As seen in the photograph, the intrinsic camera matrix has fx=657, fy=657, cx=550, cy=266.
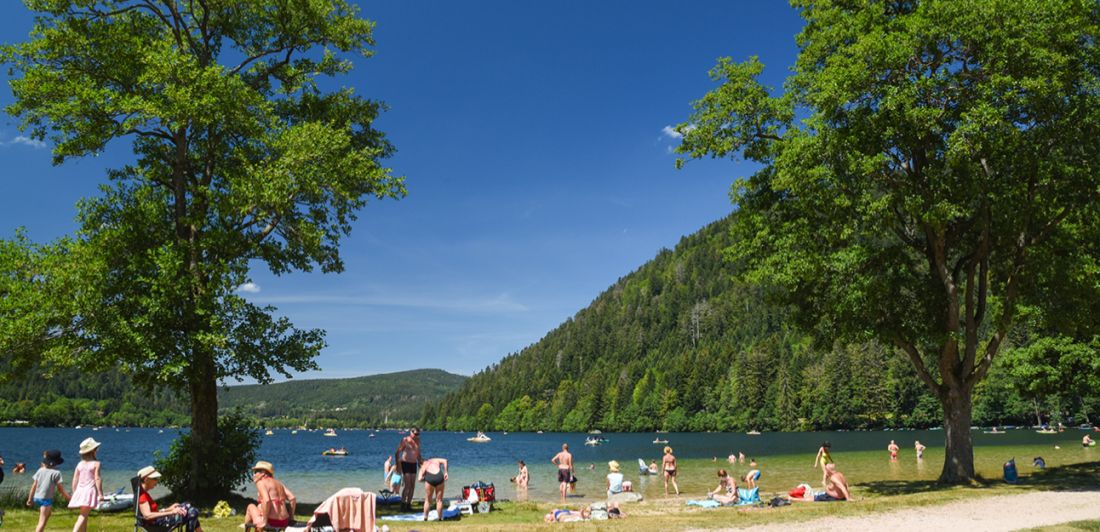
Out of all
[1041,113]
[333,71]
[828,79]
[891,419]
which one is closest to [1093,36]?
[1041,113]

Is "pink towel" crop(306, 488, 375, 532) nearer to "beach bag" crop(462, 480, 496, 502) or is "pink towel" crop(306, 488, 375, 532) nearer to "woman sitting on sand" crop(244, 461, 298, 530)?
"woman sitting on sand" crop(244, 461, 298, 530)

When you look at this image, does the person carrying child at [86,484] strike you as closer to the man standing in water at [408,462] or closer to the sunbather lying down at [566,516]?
the man standing in water at [408,462]

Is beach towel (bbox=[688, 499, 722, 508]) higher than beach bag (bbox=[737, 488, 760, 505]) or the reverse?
the reverse

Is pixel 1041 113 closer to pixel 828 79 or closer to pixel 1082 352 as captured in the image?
pixel 828 79

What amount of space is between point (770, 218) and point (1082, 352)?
2125cm

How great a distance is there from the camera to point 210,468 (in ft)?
60.2

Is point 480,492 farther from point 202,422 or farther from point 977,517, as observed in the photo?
point 977,517

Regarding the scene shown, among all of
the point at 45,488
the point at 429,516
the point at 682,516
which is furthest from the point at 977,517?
the point at 45,488

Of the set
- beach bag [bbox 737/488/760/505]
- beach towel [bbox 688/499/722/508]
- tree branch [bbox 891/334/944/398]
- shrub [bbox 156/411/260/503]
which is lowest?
beach towel [bbox 688/499/722/508]

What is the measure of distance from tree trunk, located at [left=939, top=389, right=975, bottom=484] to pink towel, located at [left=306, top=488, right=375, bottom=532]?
62.5ft

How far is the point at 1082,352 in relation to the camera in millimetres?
31859

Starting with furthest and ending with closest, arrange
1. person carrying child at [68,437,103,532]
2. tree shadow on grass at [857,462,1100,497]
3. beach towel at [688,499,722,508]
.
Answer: beach towel at [688,499,722,508] < tree shadow on grass at [857,462,1100,497] < person carrying child at [68,437,103,532]

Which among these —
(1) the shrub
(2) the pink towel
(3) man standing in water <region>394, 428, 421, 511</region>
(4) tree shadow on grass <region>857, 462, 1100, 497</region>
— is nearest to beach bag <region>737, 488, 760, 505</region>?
(4) tree shadow on grass <region>857, 462, 1100, 497</region>

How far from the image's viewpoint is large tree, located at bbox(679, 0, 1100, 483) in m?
17.7
